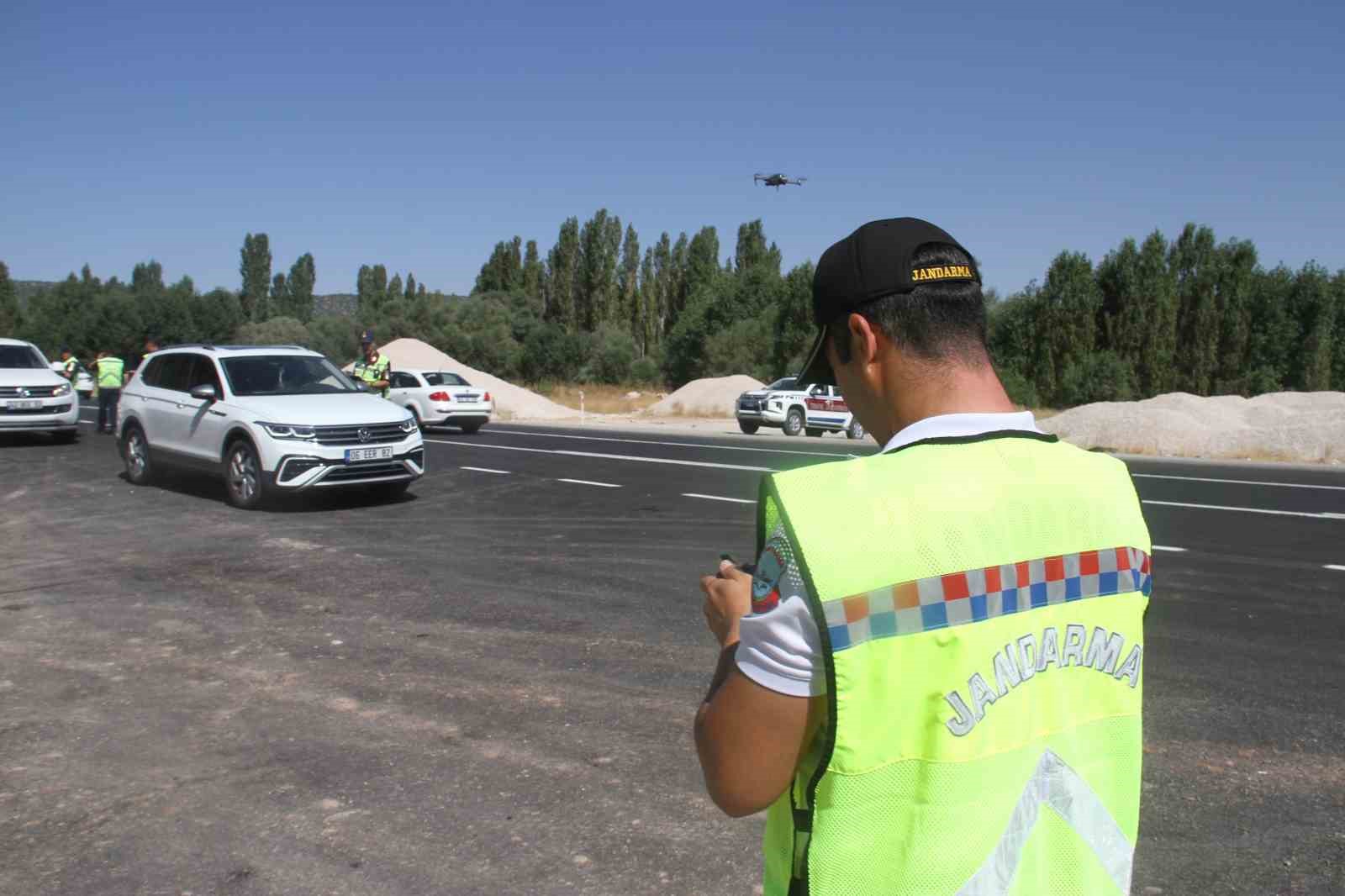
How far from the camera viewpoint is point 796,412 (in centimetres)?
3122

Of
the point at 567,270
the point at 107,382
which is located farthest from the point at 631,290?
the point at 107,382

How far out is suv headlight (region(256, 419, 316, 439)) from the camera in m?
12.3

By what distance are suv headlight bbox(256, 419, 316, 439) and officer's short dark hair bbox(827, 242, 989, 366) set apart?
1142 cm

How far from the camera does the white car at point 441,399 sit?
26.8m

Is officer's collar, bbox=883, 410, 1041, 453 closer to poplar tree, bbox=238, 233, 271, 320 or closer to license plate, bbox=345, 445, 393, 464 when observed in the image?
license plate, bbox=345, 445, 393, 464

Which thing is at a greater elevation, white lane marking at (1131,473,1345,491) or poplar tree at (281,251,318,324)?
poplar tree at (281,251,318,324)

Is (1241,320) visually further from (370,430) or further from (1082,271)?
(370,430)

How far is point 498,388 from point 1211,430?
26667 mm

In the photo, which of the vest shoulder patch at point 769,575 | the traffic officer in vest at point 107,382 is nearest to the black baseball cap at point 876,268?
the vest shoulder patch at point 769,575

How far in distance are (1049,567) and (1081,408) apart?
31084 mm

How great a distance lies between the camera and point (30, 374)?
19.9 metres

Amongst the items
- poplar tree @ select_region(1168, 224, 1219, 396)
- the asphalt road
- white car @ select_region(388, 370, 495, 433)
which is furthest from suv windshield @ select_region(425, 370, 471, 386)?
poplar tree @ select_region(1168, 224, 1219, 396)

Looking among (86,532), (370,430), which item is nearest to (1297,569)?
(370,430)

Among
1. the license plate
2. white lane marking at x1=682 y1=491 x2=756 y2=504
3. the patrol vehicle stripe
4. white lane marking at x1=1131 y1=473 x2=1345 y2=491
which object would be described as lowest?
white lane marking at x1=682 y1=491 x2=756 y2=504
